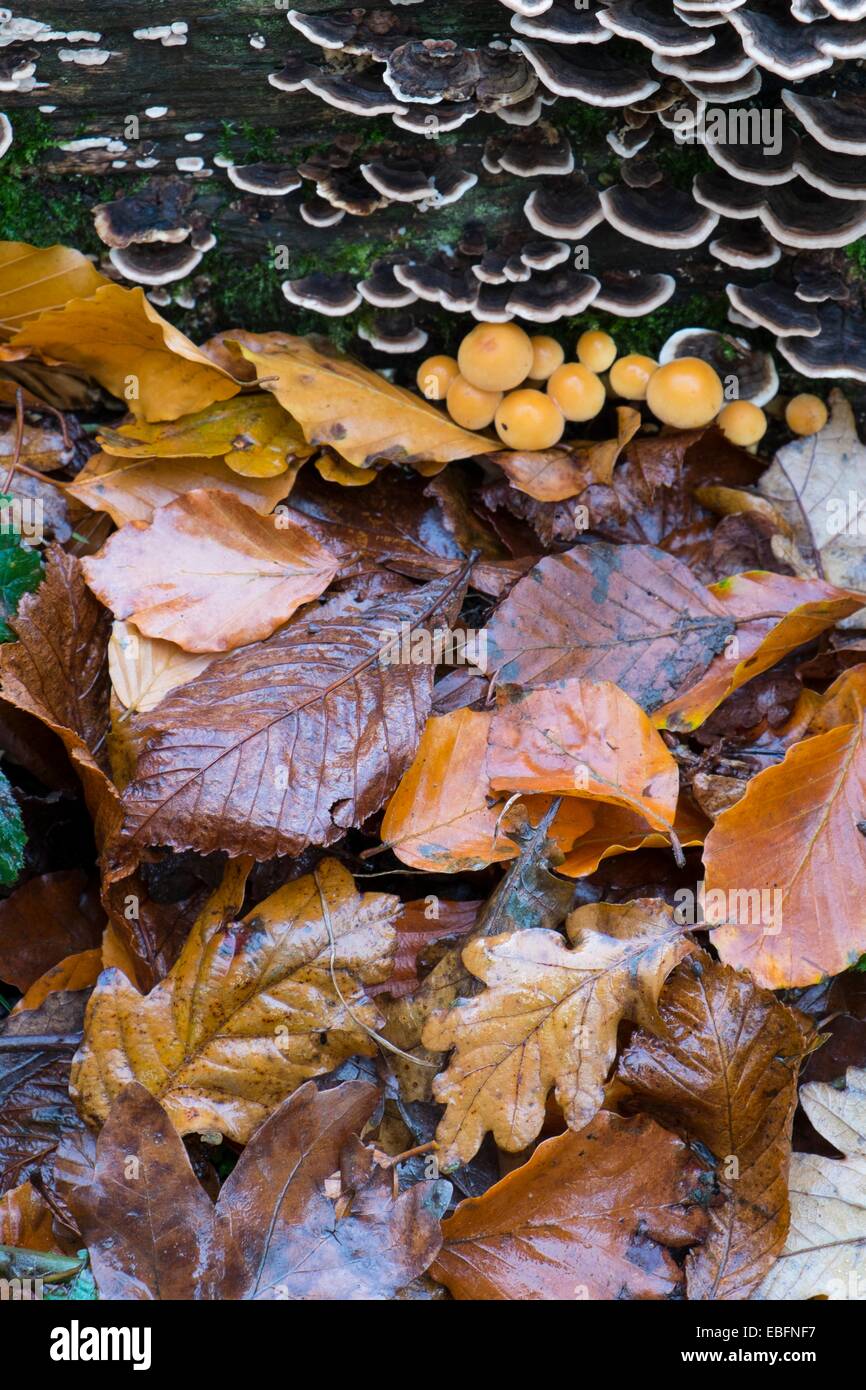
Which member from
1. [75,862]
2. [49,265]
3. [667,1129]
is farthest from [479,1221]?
[49,265]

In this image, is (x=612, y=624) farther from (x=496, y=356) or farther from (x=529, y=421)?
(x=496, y=356)

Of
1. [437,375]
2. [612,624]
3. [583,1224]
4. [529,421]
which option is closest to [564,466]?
[529,421]

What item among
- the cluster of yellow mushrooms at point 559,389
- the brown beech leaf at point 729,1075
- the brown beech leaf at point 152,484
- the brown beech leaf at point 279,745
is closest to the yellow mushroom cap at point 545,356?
the cluster of yellow mushrooms at point 559,389

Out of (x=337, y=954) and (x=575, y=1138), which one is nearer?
(x=575, y=1138)

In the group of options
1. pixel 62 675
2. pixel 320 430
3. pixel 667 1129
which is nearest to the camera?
pixel 667 1129

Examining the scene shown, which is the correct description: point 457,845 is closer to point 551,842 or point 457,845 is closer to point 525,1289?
point 551,842

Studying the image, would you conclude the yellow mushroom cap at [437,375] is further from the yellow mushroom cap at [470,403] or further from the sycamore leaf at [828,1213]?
the sycamore leaf at [828,1213]

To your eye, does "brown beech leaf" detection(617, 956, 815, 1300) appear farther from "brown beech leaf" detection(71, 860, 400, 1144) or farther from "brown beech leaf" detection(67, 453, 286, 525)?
"brown beech leaf" detection(67, 453, 286, 525)
